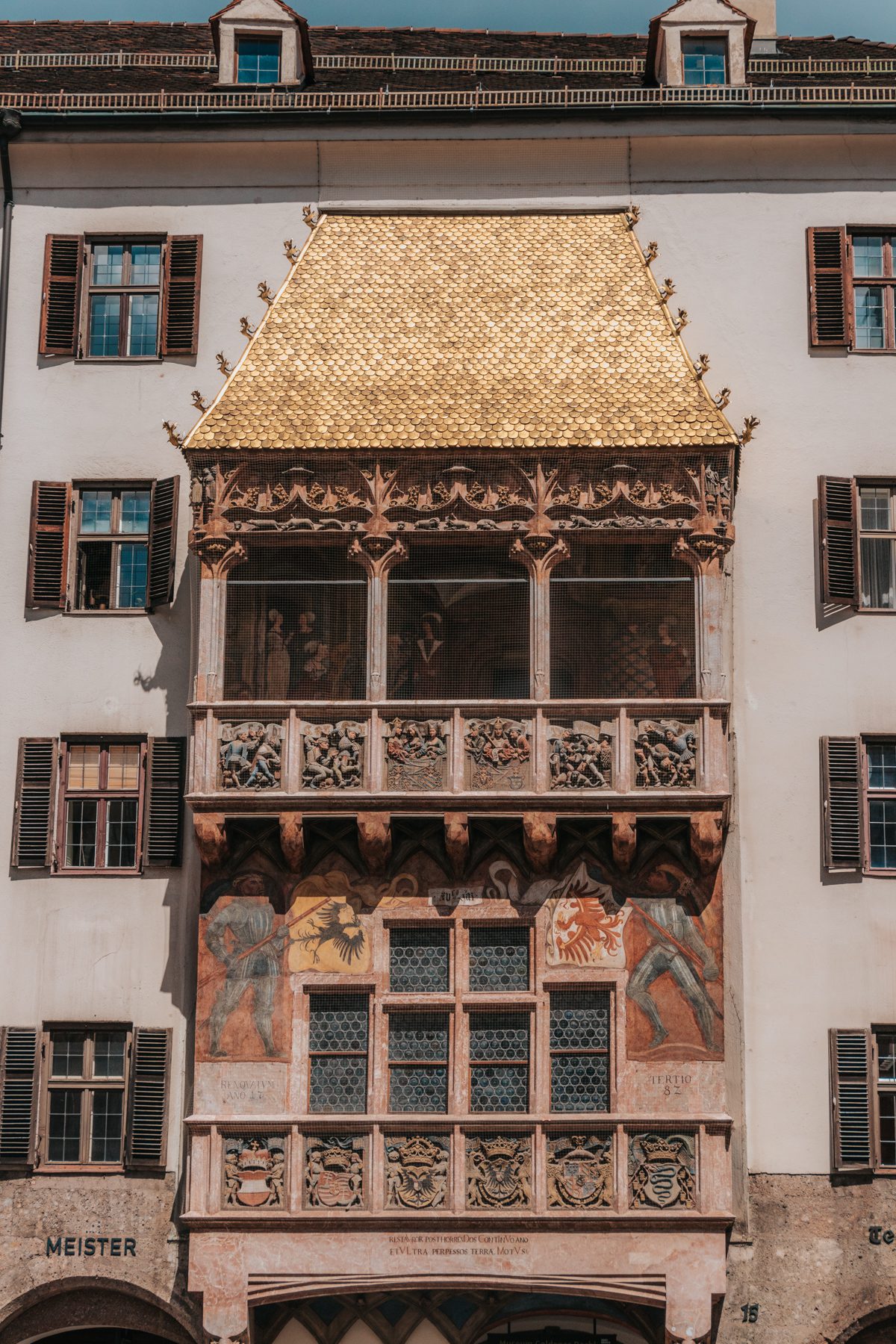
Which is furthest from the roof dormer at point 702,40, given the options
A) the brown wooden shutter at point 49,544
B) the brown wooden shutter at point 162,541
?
the brown wooden shutter at point 49,544

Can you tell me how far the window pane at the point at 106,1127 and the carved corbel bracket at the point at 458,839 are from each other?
4678 millimetres

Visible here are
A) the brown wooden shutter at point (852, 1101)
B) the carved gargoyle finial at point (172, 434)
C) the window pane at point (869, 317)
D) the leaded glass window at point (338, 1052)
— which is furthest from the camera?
the window pane at point (869, 317)

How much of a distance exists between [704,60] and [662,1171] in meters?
14.4

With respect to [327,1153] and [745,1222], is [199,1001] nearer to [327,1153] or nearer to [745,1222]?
[327,1153]

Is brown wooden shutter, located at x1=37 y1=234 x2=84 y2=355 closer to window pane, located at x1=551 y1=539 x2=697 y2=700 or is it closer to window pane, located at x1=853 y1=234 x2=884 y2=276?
window pane, located at x1=551 y1=539 x2=697 y2=700

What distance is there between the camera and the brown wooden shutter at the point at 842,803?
2647 centimetres

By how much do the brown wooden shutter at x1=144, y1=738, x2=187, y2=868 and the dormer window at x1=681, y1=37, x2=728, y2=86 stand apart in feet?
36.3

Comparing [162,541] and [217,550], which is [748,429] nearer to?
[217,550]

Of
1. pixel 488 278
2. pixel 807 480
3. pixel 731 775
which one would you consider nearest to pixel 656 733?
pixel 731 775

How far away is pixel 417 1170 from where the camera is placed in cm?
2503

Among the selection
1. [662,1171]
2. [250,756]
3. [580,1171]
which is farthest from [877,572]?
[580,1171]

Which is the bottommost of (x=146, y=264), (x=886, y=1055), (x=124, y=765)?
(x=886, y=1055)

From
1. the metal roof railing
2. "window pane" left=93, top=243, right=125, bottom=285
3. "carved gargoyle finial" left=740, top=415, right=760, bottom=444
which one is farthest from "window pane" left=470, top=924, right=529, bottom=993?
the metal roof railing

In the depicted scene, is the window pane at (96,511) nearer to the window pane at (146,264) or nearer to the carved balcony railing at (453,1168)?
the window pane at (146,264)
